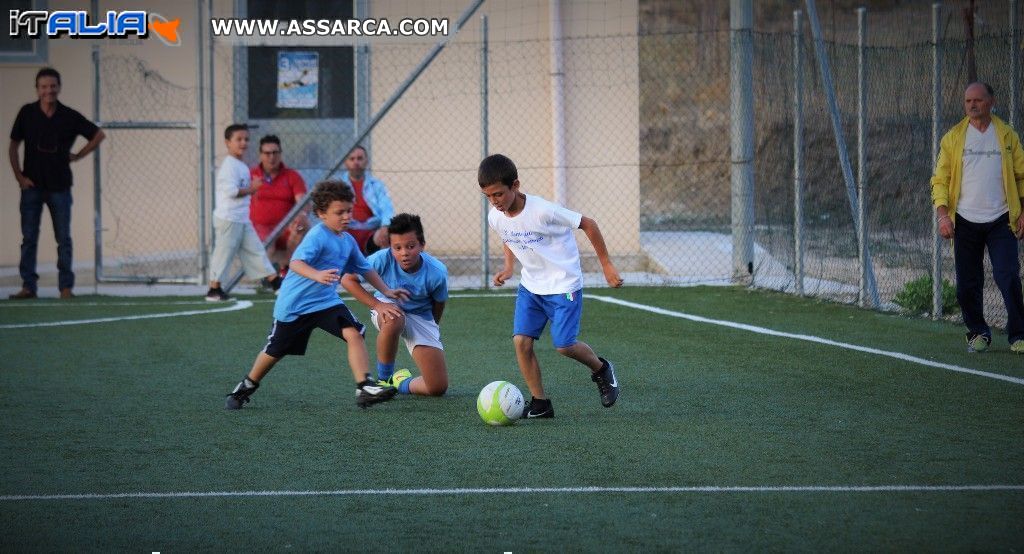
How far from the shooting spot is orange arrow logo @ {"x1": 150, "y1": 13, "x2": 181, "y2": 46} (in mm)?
17266

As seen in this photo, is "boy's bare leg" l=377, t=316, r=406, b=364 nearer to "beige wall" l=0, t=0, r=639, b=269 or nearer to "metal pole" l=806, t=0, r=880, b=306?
"metal pole" l=806, t=0, r=880, b=306

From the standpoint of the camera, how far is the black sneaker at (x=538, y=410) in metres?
7.41

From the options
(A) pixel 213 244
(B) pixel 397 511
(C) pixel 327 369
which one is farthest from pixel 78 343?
(B) pixel 397 511

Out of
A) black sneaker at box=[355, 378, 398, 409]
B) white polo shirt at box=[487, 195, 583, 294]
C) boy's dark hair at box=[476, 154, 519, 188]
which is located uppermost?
boy's dark hair at box=[476, 154, 519, 188]

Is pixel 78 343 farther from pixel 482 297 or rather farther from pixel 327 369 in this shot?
pixel 482 297

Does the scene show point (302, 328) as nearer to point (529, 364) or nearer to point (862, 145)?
point (529, 364)

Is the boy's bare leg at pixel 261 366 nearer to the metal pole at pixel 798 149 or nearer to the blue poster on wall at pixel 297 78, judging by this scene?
the metal pole at pixel 798 149

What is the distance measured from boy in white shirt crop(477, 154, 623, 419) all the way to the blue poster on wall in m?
9.95

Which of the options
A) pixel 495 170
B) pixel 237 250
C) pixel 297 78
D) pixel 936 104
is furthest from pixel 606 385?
pixel 297 78

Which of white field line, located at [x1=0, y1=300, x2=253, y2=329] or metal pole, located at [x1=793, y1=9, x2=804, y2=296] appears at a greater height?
metal pole, located at [x1=793, y1=9, x2=804, y2=296]

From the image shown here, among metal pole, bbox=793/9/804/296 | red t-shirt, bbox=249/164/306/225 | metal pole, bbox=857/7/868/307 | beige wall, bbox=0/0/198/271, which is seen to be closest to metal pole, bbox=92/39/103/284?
beige wall, bbox=0/0/198/271

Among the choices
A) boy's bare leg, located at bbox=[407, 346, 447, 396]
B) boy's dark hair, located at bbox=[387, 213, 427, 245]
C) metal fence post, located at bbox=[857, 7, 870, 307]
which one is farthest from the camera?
metal fence post, located at bbox=[857, 7, 870, 307]

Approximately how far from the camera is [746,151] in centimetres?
1495

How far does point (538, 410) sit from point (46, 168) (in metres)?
8.73
